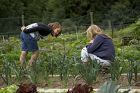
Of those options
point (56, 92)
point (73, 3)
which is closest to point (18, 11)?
point (73, 3)

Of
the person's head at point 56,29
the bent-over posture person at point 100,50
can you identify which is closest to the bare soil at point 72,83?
the bent-over posture person at point 100,50

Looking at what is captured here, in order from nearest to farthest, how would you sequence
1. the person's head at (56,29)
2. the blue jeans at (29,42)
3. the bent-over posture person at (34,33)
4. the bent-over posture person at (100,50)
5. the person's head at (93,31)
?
the bent-over posture person at (100,50), the person's head at (93,31), the person's head at (56,29), the bent-over posture person at (34,33), the blue jeans at (29,42)

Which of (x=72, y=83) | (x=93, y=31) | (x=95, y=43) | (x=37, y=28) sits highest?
(x=37, y=28)

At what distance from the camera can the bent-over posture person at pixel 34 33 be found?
9.77 meters

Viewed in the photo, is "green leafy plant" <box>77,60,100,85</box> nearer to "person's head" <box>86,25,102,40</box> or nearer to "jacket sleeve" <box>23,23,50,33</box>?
"person's head" <box>86,25,102,40</box>

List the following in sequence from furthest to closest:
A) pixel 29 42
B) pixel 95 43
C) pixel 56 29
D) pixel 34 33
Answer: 1. pixel 29 42
2. pixel 34 33
3. pixel 56 29
4. pixel 95 43

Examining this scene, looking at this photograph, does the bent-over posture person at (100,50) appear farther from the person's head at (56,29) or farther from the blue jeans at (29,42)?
the blue jeans at (29,42)

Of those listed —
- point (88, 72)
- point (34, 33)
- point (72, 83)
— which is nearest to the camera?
point (88, 72)

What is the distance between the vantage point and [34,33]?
33.6ft

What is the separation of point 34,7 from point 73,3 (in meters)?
12.1

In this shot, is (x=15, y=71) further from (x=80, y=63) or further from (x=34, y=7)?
(x=34, y=7)

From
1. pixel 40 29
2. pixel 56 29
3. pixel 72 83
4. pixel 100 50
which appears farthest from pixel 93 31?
pixel 72 83

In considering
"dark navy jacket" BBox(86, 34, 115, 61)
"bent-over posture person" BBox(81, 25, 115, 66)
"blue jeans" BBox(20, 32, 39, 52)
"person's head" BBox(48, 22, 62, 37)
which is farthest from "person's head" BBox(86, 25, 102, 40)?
"blue jeans" BBox(20, 32, 39, 52)

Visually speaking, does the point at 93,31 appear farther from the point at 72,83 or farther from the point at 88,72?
the point at 88,72
